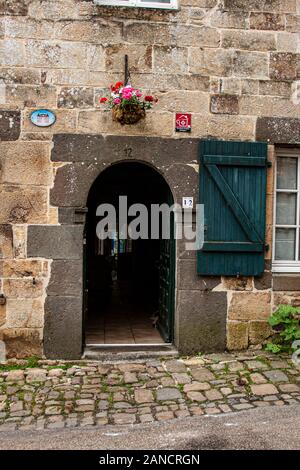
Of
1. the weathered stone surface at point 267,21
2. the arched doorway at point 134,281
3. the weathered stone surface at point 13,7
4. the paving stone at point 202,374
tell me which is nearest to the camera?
the paving stone at point 202,374

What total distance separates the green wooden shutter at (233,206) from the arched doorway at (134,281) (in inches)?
19.6

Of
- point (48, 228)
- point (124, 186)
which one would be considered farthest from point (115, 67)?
point (124, 186)

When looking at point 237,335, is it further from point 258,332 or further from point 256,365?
point 256,365

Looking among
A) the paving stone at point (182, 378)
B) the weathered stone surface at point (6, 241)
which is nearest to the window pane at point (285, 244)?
the paving stone at point (182, 378)

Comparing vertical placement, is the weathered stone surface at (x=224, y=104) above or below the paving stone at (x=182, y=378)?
above

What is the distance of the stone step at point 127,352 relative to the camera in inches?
211

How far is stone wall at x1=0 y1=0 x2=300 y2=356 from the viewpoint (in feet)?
17.4

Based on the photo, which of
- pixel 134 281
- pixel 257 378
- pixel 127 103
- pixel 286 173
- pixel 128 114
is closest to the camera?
pixel 257 378

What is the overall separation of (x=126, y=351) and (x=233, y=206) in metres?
2.12

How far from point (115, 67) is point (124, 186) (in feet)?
17.0

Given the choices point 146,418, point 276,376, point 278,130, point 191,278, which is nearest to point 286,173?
point 278,130

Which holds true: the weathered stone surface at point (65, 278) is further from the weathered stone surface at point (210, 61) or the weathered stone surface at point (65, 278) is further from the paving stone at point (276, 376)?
the weathered stone surface at point (210, 61)

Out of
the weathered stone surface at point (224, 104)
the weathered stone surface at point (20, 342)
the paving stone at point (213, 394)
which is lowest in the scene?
the paving stone at point (213, 394)

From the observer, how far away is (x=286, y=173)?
5.88 meters
